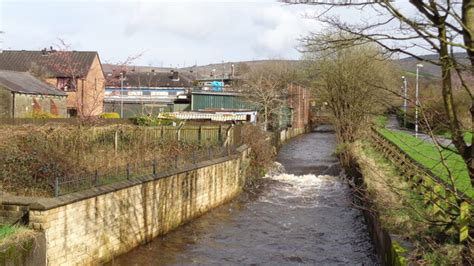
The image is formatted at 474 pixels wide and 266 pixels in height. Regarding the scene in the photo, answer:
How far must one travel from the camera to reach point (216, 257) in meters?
12.9

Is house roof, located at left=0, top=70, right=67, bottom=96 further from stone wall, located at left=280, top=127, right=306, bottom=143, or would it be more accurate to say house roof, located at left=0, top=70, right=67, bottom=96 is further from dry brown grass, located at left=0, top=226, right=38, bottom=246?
dry brown grass, located at left=0, top=226, right=38, bottom=246

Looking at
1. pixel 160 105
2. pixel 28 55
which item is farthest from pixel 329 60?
pixel 28 55

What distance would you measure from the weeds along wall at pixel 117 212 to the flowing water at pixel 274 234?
0.44 metres

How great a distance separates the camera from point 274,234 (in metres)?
15.5

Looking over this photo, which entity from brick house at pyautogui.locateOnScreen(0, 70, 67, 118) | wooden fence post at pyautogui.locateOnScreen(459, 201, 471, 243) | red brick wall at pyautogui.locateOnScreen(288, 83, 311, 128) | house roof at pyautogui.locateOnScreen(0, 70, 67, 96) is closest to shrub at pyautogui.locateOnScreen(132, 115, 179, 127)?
brick house at pyautogui.locateOnScreen(0, 70, 67, 118)

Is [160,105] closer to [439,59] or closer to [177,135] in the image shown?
[177,135]

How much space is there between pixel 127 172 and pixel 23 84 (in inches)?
1046

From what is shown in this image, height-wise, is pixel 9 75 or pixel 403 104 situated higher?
pixel 9 75

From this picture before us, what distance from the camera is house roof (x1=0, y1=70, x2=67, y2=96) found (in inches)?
1330

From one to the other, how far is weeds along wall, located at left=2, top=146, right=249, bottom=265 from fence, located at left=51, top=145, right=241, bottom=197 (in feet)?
0.67

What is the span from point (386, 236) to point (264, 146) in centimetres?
1770

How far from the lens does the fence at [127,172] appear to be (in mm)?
10648

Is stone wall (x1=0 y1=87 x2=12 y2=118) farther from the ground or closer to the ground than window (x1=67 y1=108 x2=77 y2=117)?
farther from the ground

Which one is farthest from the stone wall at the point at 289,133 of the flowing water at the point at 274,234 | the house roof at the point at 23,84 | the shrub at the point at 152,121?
the flowing water at the point at 274,234
